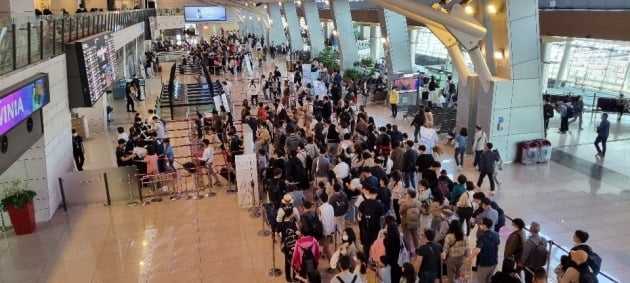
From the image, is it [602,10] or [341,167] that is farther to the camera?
[602,10]

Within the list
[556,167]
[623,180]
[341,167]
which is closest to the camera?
[341,167]

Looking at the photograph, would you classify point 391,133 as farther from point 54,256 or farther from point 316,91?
point 316,91

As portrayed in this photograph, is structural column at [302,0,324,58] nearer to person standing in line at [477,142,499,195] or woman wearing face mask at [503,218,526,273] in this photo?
person standing in line at [477,142,499,195]

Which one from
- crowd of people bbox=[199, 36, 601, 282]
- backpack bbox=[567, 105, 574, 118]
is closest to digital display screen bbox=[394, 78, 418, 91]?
backpack bbox=[567, 105, 574, 118]

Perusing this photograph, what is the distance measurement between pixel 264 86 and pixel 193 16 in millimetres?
28626

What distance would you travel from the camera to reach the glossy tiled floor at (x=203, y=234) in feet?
28.2

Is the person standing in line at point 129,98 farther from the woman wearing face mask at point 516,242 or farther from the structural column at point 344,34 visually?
the woman wearing face mask at point 516,242

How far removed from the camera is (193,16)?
1951 inches

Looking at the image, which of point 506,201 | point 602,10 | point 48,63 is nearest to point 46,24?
point 48,63

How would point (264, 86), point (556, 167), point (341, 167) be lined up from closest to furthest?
point (341, 167)
point (556, 167)
point (264, 86)

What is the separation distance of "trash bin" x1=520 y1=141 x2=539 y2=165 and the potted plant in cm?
1188

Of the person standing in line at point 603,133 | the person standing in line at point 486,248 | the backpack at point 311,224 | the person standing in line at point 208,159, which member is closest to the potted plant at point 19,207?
the person standing in line at point 208,159

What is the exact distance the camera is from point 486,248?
6695 millimetres

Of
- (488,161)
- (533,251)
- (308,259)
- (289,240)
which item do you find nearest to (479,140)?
(488,161)
